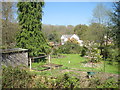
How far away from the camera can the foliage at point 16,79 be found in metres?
3.54

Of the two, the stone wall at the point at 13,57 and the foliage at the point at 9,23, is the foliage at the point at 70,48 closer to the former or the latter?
the foliage at the point at 9,23

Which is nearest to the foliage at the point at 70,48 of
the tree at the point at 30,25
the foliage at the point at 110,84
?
the tree at the point at 30,25

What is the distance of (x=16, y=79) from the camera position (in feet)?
11.7

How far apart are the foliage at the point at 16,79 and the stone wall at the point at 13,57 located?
217 centimetres

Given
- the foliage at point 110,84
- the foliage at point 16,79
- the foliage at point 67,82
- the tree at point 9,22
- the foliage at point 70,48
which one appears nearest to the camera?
the foliage at point 110,84

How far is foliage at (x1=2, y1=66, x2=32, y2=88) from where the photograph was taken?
3.54m

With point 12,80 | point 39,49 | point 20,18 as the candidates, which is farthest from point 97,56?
point 12,80

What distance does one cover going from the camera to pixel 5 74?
3.72m

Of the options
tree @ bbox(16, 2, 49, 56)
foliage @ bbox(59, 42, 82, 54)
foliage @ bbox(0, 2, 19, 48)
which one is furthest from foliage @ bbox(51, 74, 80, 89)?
foliage @ bbox(59, 42, 82, 54)

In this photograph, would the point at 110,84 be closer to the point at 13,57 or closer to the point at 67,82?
the point at 67,82

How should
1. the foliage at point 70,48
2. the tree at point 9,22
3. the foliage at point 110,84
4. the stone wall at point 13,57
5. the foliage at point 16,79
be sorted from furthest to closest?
the foliage at point 70,48
the tree at point 9,22
the stone wall at point 13,57
the foliage at point 16,79
the foliage at point 110,84

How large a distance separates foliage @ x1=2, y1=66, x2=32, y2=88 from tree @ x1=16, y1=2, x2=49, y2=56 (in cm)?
506

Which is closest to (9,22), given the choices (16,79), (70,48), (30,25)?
(30,25)

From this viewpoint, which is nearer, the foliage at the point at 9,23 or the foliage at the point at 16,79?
the foliage at the point at 16,79
